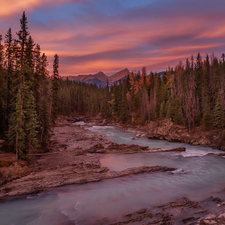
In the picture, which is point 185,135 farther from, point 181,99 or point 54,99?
point 54,99

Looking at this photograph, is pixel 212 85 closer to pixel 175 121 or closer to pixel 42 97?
pixel 175 121

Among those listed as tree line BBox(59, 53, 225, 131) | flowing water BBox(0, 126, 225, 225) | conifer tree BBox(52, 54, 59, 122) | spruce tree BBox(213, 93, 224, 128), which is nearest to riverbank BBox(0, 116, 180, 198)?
flowing water BBox(0, 126, 225, 225)

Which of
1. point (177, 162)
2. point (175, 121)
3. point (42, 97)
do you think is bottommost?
point (177, 162)

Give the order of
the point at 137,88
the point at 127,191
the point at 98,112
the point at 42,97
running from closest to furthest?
the point at 127,191 < the point at 42,97 < the point at 137,88 < the point at 98,112

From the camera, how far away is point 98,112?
10375 cm

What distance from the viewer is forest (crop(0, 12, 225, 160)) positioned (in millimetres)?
18469

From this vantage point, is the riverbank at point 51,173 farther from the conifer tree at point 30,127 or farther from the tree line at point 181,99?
the tree line at point 181,99

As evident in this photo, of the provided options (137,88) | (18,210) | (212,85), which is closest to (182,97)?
(212,85)

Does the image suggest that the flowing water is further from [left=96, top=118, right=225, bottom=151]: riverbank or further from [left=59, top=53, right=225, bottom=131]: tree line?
[left=59, top=53, right=225, bottom=131]: tree line

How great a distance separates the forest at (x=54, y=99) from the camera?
18469 mm

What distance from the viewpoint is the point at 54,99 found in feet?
122

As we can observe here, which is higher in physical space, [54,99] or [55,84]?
[55,84]

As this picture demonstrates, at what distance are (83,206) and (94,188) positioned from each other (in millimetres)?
2592

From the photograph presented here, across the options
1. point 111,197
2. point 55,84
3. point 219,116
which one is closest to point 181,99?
point 219,116
